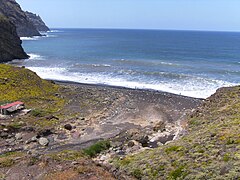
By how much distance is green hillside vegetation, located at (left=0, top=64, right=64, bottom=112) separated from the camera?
37197 mm

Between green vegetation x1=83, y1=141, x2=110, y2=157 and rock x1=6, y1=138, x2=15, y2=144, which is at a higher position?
green vegetation x1=83, y1=141, x2=110, y2=157

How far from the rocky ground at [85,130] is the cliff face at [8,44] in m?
42.3

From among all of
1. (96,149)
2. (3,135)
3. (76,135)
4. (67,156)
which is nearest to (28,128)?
(3,135)

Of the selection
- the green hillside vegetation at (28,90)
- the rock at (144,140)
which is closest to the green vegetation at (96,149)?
the rock at (144,140)

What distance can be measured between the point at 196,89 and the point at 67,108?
24.0 m

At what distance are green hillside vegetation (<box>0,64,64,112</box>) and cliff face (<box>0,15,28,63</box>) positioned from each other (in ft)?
113

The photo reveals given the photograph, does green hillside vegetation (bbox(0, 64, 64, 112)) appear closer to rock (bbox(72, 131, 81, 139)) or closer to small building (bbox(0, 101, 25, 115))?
small building (bbox(0, 101, 25, 115))

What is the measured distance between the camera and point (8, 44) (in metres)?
84.1

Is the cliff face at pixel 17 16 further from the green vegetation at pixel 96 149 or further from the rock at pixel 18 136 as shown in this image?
the green vegetation at pixel 96 149

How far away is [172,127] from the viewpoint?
29.3 metres

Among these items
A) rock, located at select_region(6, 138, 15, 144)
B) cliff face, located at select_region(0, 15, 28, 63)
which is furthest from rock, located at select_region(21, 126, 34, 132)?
cliff face, located at select_region(0, 15, 28, 63)

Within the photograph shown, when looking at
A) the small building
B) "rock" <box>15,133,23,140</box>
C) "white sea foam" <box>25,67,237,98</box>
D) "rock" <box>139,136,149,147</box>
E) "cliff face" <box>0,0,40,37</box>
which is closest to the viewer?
"rock" <box>139,136,149,147</box>

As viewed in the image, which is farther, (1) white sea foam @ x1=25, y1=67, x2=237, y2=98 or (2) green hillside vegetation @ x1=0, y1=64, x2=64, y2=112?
(1) white sea foam @ x1=25, y1=67, x2=237, y2=98

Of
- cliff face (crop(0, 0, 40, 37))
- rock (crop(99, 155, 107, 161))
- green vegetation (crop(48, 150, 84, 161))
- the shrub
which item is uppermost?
→ cliff face (crop(0, 0, 40, 37))
